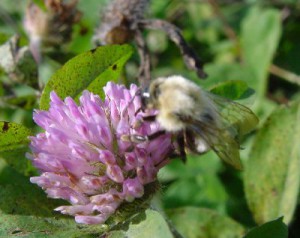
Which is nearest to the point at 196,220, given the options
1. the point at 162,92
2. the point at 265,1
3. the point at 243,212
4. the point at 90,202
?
the point at 243,212

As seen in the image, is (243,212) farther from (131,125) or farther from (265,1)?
(265,1)

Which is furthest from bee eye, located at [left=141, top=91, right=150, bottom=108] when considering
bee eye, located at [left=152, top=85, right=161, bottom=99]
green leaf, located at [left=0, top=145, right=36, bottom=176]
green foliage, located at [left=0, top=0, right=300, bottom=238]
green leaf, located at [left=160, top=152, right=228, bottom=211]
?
green leaf, located at [left=160, top=152, right=228, bottom=211]

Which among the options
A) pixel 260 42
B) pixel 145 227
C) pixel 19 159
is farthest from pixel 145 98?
pixel 260 42

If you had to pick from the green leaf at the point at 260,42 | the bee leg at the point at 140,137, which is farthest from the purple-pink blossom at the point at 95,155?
the green leaf at the point at 260,42

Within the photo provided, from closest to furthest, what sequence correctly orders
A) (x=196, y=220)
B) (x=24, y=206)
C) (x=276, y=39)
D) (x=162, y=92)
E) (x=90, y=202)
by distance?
(x=162, y=92)
(x=90, y=202)
(x=24, y=206)
(x=196, y=220)
(x=276, y=39)

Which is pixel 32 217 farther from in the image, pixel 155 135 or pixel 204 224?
pixel 204 224
